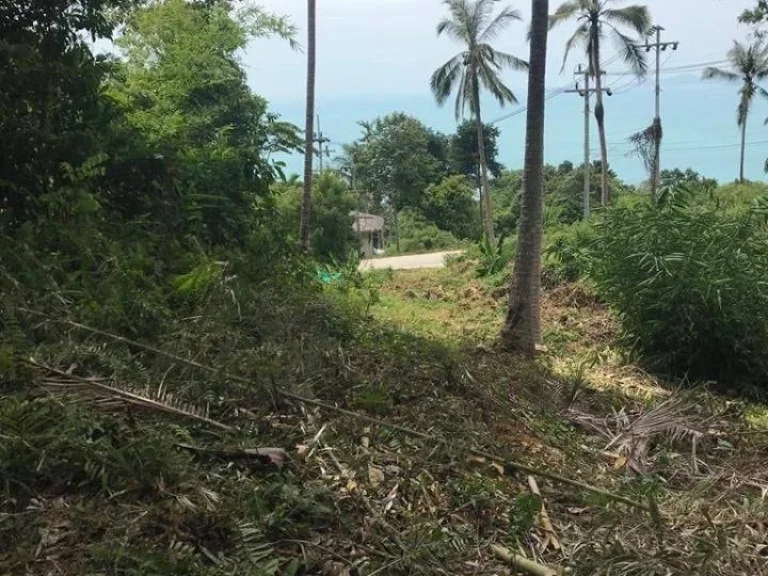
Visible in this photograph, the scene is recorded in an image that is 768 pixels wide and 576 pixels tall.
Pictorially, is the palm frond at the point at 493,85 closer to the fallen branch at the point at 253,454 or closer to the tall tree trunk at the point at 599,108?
the tall tree trunk at the point at 599,108

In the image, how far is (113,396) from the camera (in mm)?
3008

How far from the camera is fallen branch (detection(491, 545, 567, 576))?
2.54 metres

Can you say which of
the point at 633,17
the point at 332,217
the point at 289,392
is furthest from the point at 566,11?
the point at 289,392

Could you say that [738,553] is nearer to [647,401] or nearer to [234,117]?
[647,401]

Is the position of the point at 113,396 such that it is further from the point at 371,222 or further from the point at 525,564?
the point at 371,222

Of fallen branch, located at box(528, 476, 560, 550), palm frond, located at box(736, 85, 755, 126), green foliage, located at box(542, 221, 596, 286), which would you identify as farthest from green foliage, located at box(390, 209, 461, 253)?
fallen branch, located at box(528, 476, 560, 550)

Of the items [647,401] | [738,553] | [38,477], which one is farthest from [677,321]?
[38,477]

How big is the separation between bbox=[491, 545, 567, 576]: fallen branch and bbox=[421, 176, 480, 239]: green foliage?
39.7 metres

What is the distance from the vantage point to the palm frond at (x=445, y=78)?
27.5m

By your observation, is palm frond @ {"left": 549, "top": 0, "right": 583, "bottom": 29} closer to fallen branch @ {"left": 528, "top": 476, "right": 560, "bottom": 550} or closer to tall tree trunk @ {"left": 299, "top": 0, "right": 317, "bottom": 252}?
tall tree trunk @ {"left": 299, "top": 0, "right": 317, "bottom": 252}

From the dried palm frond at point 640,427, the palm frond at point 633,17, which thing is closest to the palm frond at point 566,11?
the palm frond at point 633,17

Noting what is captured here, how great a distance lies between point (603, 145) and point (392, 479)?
85.4ft

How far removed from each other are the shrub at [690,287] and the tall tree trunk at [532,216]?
2.71 ft

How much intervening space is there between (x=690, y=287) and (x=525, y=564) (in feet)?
16.5
